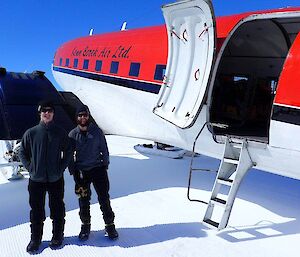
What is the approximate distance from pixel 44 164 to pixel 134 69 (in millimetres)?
4536

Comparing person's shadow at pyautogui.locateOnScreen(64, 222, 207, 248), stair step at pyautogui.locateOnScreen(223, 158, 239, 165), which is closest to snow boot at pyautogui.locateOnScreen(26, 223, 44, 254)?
person's shadow at pyautogui.locateOnScreen(64, 222, 207, 248)

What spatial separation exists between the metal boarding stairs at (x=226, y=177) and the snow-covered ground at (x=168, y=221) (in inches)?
8.6

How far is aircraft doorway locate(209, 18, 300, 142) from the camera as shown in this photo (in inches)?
315

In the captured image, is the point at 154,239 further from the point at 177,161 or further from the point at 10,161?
the point at 177,161

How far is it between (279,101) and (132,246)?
3192mm

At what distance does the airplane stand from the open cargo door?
2cm

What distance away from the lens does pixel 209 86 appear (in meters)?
5.81

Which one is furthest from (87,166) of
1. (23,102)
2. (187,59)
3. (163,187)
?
(23,102)

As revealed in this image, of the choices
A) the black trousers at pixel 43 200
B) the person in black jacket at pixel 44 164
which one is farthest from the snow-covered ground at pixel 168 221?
the black trousers at pixel 43 200

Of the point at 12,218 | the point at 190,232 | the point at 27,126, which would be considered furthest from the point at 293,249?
the point at 27,126

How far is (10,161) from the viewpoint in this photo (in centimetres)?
822

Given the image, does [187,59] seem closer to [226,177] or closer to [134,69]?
[226,177]

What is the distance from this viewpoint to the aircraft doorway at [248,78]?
8.01m

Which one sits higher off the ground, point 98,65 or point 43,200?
point 98,65
